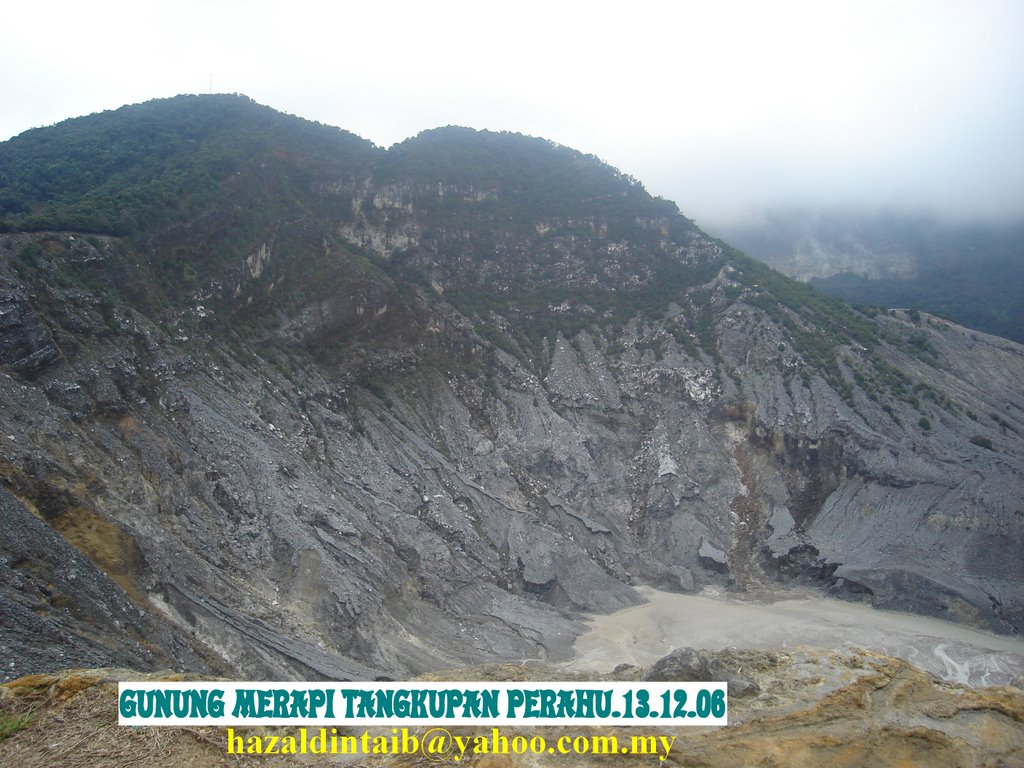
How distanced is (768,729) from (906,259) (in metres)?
109

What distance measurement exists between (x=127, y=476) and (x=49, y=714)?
1714 centimetres

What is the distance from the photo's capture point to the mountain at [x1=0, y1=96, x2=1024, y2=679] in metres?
21.8

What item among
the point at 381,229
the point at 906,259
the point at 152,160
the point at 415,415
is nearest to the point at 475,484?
the point at 415,415

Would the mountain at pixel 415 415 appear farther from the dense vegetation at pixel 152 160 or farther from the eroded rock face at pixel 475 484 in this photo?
the dense vegetation at pixel 152 160

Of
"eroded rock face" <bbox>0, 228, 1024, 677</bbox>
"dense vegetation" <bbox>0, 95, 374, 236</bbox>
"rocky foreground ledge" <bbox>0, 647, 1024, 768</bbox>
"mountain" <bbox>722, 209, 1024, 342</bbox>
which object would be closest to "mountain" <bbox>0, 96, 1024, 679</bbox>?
"eroded rock face" <bbox>0, 228, 1024, 677</bbox>

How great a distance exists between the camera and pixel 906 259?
9856 cm

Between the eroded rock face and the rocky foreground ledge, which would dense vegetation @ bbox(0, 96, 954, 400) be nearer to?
the eroded rock face

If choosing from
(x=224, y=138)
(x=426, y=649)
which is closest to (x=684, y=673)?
(x=426, y=649)

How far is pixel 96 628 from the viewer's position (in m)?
14.0

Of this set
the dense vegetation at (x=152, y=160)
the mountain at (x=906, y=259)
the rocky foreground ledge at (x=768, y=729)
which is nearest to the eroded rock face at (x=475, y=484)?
the rocky foreground ledge at (x=768, y=729)

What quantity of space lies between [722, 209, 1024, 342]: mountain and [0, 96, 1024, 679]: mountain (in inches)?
1166

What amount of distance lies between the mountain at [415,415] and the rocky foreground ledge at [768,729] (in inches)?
151

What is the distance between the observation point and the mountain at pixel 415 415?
21.8 meters

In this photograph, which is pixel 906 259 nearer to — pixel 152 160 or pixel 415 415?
pixel 415 415
